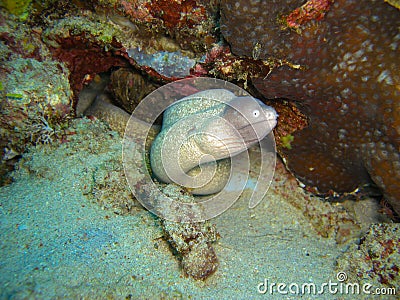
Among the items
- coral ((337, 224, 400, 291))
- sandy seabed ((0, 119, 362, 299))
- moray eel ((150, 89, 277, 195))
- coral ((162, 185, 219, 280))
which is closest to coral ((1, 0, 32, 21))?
sandy seabed ((0, 119, 362, 299))

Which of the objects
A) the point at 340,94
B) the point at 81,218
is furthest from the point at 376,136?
the point at 81,218

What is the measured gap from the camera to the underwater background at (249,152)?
1.91 metres

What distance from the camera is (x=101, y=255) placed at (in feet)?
6.34

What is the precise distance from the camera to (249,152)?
10.9ft

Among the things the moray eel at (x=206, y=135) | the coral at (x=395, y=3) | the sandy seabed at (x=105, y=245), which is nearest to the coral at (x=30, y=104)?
the sandy seabed at (x=105, y=245)

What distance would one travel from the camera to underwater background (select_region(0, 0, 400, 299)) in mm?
1914

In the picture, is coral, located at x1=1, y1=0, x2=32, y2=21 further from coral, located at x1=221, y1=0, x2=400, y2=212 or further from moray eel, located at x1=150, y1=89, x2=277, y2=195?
coral, located at x1=221, y1=0, x2=400, y2=212

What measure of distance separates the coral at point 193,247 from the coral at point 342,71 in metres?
1.47

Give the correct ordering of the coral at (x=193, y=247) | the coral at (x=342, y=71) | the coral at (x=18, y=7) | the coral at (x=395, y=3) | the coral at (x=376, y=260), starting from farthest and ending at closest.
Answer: the coral at (x=18, y=7) → the coral at (x=376, y=260) → the coral at (x=193, y=247) → the coral at (x=342, y=71) → the coral at (x=395, y=3)

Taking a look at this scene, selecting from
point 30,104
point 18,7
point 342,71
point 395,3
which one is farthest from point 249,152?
point 18,7

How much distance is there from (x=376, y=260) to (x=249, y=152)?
1696 mm

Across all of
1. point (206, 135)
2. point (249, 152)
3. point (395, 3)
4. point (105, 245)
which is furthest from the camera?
point (249, 152)

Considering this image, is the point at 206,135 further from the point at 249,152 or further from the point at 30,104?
the point at 30,104

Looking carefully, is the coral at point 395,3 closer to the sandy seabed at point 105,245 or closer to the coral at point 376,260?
the coral at point 376,260
